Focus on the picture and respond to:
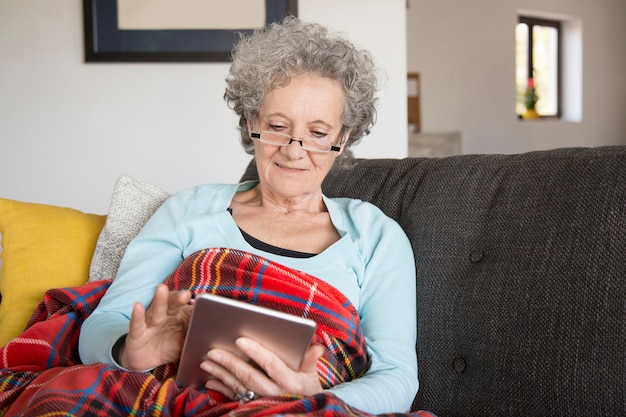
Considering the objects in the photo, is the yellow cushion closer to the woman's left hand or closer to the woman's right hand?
the woman's right hand

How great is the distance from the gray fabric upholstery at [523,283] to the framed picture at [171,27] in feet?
4.98

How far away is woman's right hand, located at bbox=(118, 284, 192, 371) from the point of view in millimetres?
1119

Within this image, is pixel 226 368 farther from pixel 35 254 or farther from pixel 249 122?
pixel 35 254

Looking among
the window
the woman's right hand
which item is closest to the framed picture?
the woman's right hand

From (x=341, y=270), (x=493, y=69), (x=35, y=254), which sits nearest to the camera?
(x=341, y=270)

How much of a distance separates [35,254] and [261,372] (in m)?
0.82

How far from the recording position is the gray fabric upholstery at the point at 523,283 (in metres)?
A: 1.17

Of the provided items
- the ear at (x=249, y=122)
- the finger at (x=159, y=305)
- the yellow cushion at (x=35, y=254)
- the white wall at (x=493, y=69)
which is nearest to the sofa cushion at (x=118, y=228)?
the yellow cushion at (x=35, y=254)

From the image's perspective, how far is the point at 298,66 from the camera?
150 centimetres

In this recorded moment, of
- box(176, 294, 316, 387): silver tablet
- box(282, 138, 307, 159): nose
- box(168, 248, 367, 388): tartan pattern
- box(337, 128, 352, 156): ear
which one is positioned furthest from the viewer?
box(337, 128, 352, 156): ear

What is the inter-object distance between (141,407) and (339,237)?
0.60m

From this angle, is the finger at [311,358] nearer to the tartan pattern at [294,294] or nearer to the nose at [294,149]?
the tartan pattern at [294,294]

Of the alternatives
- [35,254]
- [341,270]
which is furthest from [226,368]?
[35,254]

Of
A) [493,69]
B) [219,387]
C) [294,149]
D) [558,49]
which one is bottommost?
[219,387]
